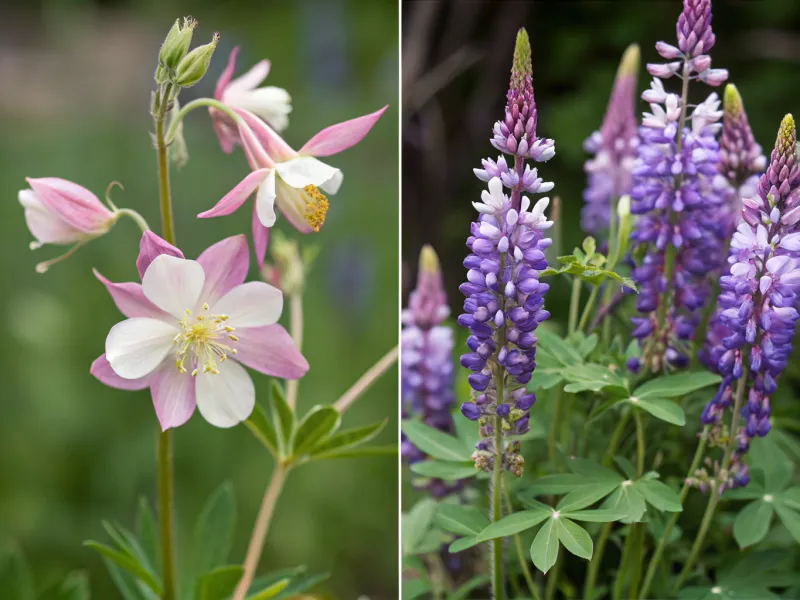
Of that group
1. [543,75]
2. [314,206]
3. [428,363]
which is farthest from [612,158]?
[314,206]

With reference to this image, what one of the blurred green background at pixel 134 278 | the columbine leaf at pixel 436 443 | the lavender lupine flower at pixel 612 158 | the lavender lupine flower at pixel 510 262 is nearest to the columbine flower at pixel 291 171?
the lavender lupine flower at pixel 510 262

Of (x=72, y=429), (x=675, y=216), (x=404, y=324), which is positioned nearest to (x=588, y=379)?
(x=675, y=216)

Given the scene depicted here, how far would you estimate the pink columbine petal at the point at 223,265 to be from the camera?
0.67 m

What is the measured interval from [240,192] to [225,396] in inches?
6.2

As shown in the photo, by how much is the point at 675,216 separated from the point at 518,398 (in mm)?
221

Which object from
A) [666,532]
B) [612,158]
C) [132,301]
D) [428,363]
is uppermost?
[612,158]

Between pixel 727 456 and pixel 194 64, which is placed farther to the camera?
pixel 727 456

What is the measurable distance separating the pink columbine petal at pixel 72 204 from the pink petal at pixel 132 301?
4 centimetres

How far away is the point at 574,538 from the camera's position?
69 cm

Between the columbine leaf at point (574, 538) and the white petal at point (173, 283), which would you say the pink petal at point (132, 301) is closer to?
the white petal at point (173, 283)

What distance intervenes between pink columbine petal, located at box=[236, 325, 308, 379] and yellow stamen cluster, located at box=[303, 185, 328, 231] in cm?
9

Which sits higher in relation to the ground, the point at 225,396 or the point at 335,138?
the point at 335,138

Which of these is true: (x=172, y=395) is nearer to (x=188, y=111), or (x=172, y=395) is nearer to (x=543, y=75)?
(x=188, y=111)

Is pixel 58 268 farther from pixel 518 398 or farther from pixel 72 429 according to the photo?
pixel 518 398
